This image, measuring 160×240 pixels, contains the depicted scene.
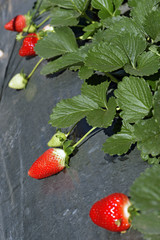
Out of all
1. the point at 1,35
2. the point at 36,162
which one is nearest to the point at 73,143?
the point at 36,162

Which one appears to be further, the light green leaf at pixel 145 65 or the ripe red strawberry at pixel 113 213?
the light green leaf at pixel 145 65

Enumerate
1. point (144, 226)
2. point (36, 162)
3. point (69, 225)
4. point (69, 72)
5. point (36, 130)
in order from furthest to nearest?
1. point (69, 72)
2. point (36, 130)
3. point (36, 162)
4. point (69, 225)
5. point (144, 226)

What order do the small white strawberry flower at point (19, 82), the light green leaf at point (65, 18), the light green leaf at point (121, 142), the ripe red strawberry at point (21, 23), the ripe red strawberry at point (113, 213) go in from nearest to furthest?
the ripe red strawberry at point (113, 213) → the light green leaf at point (121, 142) → the light green leaf at point (65, 18) → the small white strawberry flower at point (19, 82) → the ripe red strawberry at point (21, 23)

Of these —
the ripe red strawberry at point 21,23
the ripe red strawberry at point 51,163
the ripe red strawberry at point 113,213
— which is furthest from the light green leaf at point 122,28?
the ripe red strawberry at point 21,23

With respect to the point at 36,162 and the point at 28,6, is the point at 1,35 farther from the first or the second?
the point at 36,162

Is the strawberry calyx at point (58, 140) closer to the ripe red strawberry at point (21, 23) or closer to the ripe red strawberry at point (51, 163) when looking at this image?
the ripe red strawberry at point (51, 163)

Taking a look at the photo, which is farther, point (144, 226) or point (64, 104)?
point (64, 104)

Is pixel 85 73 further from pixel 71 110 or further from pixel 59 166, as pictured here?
pixel 59 166
